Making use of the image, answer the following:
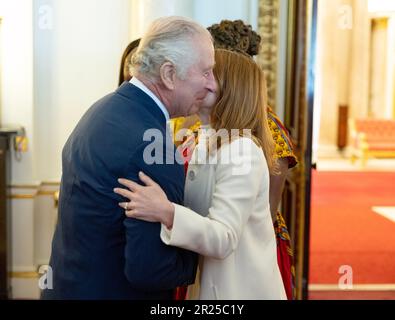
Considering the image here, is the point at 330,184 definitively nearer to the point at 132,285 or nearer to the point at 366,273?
the point at 366,273

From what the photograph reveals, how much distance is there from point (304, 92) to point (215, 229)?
2.89m

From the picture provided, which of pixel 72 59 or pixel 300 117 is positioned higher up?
pixel 72 59

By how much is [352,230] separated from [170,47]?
6231 mm

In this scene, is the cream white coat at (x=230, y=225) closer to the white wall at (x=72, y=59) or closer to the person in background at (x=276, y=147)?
the person in background at (x=276, y=147)

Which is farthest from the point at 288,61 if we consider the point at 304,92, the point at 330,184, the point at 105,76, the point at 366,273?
the point at 330,184

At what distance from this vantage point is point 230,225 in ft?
5.76

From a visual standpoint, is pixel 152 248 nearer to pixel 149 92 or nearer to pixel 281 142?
pixel 149 92

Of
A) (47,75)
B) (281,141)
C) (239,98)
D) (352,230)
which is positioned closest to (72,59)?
(47,75)

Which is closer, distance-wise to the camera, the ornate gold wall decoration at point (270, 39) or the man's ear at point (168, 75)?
the man's ear at point (168, 75)

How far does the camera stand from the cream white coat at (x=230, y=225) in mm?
1730

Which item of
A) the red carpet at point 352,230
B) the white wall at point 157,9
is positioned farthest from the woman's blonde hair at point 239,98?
the red carpet at point 352,230

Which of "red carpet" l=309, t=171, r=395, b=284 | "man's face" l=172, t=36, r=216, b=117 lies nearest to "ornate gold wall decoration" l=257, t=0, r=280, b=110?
"red carpet" l=309, t=171, r=395, b=284

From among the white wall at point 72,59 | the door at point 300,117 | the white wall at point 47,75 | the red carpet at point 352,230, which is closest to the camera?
the door at point 300,117

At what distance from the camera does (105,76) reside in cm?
471
